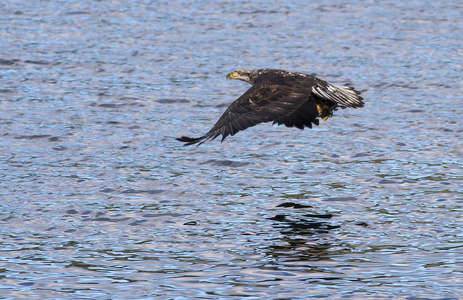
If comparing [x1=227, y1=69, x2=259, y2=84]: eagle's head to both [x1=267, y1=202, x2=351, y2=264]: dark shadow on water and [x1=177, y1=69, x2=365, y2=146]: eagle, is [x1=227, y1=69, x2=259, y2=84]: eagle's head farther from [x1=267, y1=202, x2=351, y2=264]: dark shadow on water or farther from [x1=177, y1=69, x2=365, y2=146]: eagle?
[x1=267, y1=202, x2=351, y2=264]: dark shadow on water

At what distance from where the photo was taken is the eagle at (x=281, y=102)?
37.9 feet

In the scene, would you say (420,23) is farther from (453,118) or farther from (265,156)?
(265,156)

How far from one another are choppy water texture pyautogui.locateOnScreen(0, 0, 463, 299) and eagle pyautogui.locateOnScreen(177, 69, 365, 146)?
1225 millimetres

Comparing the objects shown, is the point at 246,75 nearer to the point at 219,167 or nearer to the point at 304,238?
the point at 219,167

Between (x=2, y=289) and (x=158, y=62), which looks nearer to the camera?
(x=2, y=289)

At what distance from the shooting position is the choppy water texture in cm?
974

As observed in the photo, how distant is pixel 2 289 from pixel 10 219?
9.45 ft

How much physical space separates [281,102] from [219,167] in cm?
325

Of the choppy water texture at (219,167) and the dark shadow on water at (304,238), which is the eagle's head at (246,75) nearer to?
the choppy water texture at (219,167)

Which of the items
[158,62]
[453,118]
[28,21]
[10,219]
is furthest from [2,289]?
[28,21]

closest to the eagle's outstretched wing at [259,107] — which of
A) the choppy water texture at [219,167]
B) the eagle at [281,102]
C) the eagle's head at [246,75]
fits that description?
the eagle at [281,102]

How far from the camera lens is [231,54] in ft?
80.9

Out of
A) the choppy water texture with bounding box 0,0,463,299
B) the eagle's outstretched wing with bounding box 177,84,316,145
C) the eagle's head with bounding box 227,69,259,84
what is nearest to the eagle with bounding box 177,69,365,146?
Answer: the eagle's outstretched wing with bounding box 177,84,316,145

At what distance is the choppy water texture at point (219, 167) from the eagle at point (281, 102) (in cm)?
123
